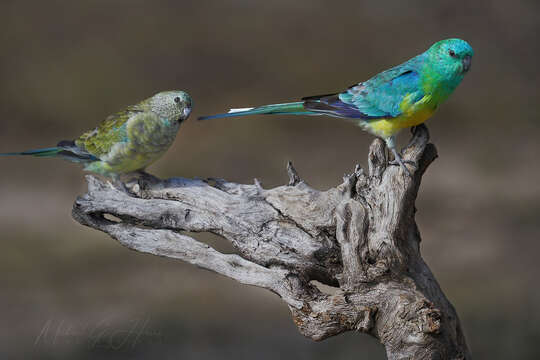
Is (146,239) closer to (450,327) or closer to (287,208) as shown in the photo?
(287,208)

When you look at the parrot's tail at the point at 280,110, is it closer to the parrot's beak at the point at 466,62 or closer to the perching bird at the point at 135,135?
the perching bird at the point at 135,135

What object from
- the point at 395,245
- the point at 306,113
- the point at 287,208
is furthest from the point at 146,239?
the point at 395,245

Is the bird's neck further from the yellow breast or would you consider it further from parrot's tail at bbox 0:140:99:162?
parrot's tail at bbox 0:140:99:162

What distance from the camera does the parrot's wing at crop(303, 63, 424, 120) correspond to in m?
3.19

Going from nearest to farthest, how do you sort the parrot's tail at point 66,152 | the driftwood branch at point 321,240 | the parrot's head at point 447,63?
the driftwood branch at point 321,240 < the parrot's head at point 447,63 < the parrot's tail at point 66,152

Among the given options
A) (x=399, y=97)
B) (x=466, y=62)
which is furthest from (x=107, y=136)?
(x=466, y=62)

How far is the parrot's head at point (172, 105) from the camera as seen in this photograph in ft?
10.7

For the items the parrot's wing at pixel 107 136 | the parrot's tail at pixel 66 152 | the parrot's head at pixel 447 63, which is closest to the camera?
the parrot's head at pixel 447 63

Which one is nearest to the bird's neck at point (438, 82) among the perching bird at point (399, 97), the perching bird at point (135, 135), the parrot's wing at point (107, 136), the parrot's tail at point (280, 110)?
the perching bird at point (399, 97)

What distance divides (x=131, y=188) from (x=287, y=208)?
3.02 feet

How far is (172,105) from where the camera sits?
328 cm

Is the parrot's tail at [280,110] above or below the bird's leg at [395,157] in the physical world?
above

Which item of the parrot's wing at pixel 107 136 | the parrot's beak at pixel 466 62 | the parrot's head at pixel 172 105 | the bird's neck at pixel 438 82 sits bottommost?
the parrot's wing at pixel 107 136

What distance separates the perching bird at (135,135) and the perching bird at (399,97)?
0.17 metres
